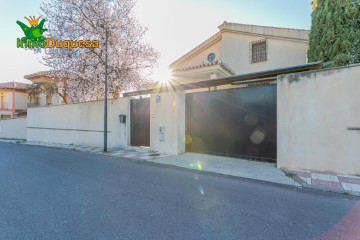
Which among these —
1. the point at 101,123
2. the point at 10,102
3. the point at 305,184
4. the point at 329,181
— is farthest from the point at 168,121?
the point at 10,102

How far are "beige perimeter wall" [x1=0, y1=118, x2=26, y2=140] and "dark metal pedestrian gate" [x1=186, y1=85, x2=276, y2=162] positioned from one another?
1858 cm

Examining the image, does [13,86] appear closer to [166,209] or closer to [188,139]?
[188,139]

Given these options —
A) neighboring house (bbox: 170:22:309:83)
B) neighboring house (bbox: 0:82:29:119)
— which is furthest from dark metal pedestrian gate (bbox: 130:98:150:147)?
neighboring house (bbox: 0:82:29:119)

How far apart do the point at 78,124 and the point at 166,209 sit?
1136 cm

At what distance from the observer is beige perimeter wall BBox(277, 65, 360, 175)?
5430 mm

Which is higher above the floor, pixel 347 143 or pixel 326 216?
pixel 347 143

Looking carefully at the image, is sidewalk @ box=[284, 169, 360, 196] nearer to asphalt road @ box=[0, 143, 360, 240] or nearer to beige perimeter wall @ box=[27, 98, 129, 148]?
asphalt road @ box=[0, 143, 360, 240]

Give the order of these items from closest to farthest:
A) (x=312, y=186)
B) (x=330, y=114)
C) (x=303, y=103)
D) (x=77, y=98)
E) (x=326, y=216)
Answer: (x=326, y=216), (x=312, y=186), (x=330, y=114), (x=303, y=103), (x=77, y=98)

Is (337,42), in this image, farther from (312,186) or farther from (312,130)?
(312,186)

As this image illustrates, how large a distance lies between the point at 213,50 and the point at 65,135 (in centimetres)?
1193

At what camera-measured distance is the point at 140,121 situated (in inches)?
399

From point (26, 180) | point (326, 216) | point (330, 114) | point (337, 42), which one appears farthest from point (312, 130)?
point (26, 180)

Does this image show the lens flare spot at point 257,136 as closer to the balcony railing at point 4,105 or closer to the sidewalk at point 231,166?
the sidewalk at point 231,166

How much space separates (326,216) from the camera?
3336 millimetres
